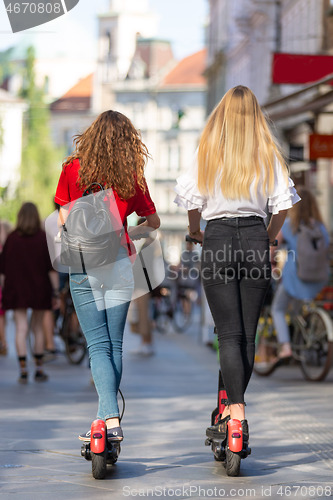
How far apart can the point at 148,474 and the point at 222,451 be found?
0.39m

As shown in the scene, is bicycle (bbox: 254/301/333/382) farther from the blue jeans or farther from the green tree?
the green tree

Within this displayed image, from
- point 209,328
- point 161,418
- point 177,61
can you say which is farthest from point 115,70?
point 161,418

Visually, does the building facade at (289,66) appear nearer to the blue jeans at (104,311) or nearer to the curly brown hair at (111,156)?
the curly brown hair at (111,156)

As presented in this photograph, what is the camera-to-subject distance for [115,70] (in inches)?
3659

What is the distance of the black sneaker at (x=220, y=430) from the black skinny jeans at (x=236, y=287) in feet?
0.51

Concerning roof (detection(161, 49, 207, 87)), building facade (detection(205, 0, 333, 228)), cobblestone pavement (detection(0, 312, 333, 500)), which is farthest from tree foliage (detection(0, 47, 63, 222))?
cobblestone pavement (detection(0, 312, 333, 500))

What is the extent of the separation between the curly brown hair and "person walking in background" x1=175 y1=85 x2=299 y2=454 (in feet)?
0.83

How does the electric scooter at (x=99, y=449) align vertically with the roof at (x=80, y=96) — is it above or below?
above

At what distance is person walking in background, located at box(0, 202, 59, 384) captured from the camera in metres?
10.9

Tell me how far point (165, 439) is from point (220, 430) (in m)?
1.26

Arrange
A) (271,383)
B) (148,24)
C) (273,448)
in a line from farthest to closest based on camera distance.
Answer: (148,24) → (271,383) → (273,448)

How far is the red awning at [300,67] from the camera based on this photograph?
1239 centimetres

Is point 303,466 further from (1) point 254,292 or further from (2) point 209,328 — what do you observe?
(2) point 209,328

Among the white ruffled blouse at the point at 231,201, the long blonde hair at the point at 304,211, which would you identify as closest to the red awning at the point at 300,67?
the long blonde hair at the point at 304,211
